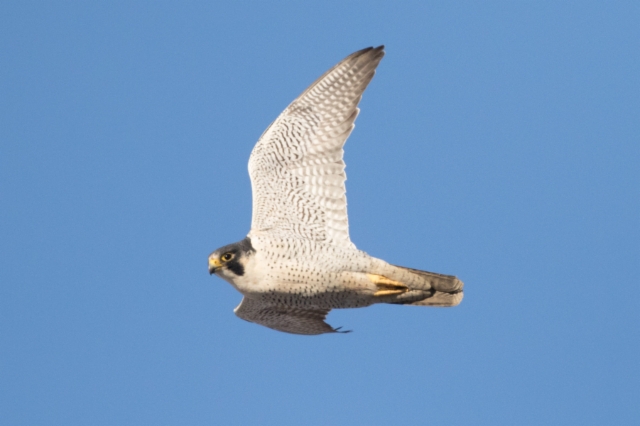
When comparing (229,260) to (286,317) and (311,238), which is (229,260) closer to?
(311,238)

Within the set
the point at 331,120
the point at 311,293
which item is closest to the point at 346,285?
the point at 311,293

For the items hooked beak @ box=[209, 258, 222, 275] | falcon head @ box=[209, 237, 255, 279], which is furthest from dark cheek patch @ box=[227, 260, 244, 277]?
hooked beak @ box=[209, 258, 222, 275]

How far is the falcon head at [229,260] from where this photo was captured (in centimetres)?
1099

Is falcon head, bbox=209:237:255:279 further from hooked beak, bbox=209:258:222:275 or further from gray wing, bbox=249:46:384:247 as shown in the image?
gray wing, bbox=249:46:384:247

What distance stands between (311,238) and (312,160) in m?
1.14

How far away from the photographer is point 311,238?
11781 mm

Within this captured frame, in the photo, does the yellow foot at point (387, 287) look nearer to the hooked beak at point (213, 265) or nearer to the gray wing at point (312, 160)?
the gray wing at point (312, 160)

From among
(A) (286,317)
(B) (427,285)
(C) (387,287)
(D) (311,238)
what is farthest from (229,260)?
(B) (427,285)

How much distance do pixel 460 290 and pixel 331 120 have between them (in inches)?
113

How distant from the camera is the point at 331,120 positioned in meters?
12.4

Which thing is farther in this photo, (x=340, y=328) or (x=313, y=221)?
(x=340, y=328)

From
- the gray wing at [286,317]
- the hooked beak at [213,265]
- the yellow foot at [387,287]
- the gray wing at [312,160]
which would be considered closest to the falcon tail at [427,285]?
the yellow foot at [387,287]

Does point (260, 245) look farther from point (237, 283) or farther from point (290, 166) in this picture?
point (290, 166)

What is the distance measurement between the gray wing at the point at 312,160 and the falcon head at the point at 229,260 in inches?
27.5
